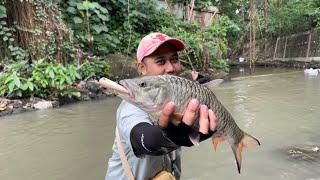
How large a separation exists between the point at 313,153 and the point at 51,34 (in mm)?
6985

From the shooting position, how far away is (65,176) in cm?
517

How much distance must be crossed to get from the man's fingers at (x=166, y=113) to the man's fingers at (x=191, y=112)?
0.17 feet

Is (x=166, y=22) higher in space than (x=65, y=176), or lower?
higher

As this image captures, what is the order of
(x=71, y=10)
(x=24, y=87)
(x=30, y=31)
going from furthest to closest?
(x=71, y=10)
(x=30, y=31)
(x=24, y=87)

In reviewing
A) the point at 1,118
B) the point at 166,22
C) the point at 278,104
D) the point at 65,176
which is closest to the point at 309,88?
the point at 278,104

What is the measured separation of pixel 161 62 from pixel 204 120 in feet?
2.24

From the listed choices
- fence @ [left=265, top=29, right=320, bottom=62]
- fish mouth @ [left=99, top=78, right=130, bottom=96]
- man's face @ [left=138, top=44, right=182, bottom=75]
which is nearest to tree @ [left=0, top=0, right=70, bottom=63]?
man's face @ [left=138, top=44, right=182, bottom=75]

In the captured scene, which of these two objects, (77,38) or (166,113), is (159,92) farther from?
(77,38)

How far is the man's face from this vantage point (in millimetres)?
2216

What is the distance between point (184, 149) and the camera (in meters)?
6.01

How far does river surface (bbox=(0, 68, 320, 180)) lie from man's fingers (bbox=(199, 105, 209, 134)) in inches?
133

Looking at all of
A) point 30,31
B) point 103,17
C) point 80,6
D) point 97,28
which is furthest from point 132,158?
point 103,17

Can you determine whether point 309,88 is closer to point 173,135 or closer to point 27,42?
point 27,42

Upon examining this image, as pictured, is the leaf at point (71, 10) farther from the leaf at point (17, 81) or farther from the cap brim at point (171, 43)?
the cap brim at point (171, 43)
